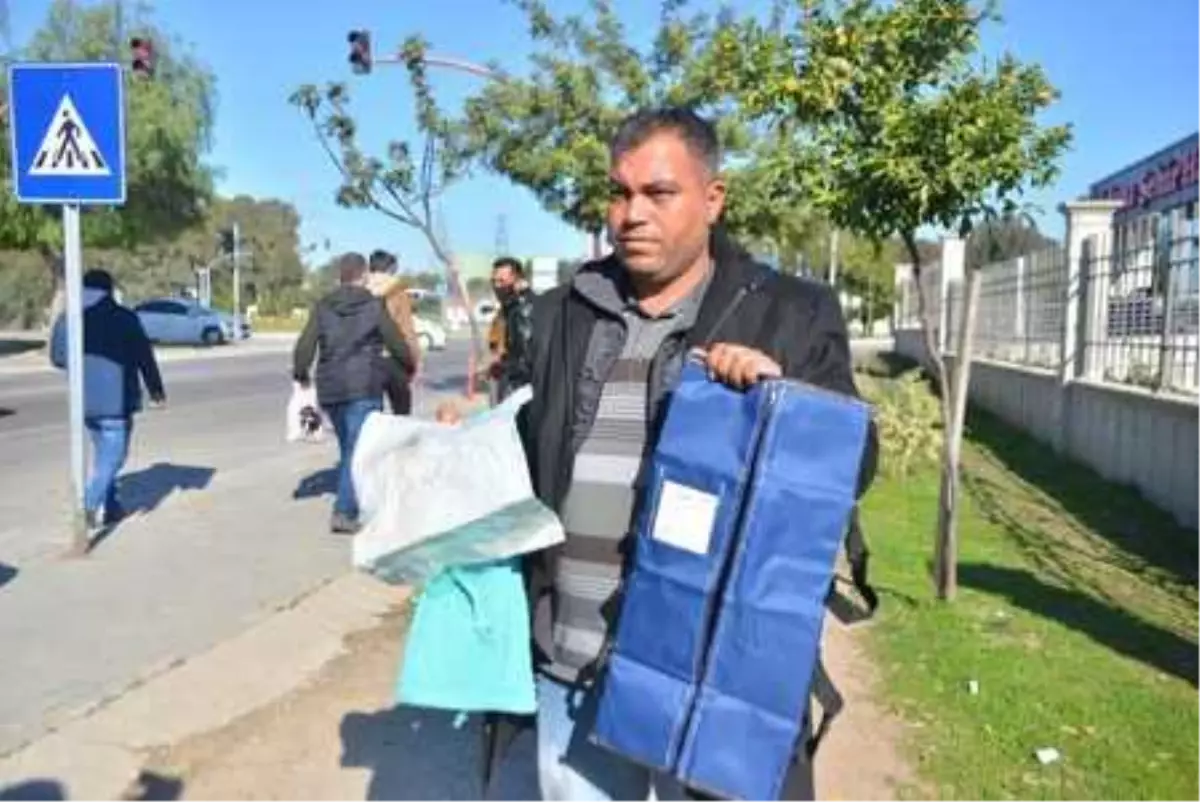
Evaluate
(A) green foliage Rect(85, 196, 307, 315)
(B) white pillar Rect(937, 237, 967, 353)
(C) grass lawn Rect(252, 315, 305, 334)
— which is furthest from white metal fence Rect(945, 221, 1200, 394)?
(A) green foliage Rect(85, 196, 307, 315)

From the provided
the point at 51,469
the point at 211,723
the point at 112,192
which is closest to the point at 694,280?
the point at 211,723

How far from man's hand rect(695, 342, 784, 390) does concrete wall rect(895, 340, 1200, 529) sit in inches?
308

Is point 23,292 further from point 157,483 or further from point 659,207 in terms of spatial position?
point 659,207

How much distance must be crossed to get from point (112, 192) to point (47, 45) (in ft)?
127

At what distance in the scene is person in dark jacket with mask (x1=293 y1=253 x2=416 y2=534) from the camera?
9195 millimetres

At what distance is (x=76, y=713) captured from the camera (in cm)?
510

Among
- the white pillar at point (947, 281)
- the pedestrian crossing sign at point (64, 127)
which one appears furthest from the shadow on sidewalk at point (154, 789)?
the white pillar at point (947, 281)

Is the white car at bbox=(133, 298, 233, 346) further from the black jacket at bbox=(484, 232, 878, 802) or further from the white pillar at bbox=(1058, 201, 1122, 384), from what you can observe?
the black jacket at bbox=(484, 232, 878, 802)

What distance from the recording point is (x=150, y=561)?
26.6 ft

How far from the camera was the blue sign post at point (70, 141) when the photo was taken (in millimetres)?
8023

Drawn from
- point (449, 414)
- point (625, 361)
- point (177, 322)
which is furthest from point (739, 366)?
point (177, 322)

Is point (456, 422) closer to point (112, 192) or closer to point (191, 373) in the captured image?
point (112, 192)

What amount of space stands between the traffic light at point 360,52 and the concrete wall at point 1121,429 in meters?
10.1

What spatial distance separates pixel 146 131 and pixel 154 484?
33.2 metres
